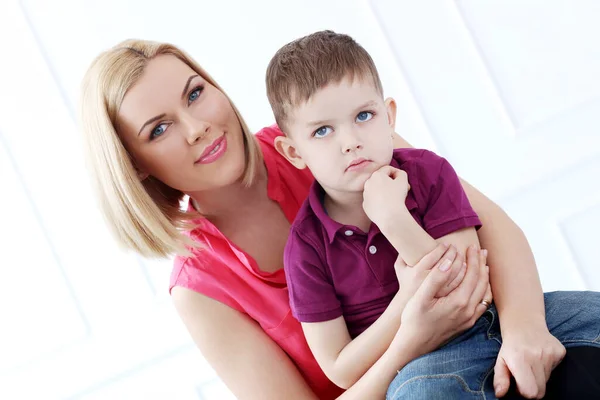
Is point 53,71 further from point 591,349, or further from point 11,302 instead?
point 591,349

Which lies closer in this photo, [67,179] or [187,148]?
[187,148]

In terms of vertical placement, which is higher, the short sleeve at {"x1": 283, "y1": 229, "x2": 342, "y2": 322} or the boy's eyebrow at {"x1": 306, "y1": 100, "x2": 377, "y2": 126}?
the boy's eyebrow at {"x1": 306, "y1": 100, "x2": 377, "y2": 126}

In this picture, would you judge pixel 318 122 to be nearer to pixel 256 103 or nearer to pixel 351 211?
pixel 351 211

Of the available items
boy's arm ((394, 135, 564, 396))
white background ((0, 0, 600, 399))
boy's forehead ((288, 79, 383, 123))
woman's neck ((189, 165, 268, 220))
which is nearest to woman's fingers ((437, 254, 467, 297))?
boy's arm ((394, 135, 564, 396))

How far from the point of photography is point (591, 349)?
1.27 meters

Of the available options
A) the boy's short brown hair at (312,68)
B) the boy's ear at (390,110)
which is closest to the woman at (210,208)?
the boy's short brown hair at (312,68)

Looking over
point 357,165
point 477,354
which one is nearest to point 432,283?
point 477,354

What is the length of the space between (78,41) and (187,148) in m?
1.15

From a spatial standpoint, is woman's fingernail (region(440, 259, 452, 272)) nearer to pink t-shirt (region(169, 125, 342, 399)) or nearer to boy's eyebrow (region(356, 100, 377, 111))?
boy's eyebrow (region(356, 100, 377, 111))

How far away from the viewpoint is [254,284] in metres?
1.67

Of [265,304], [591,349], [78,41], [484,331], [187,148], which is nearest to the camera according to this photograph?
[591,349]

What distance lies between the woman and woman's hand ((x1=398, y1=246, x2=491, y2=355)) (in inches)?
4.2

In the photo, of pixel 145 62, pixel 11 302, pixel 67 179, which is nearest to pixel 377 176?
pixel 145 62

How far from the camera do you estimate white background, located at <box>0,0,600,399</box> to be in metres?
2.49
